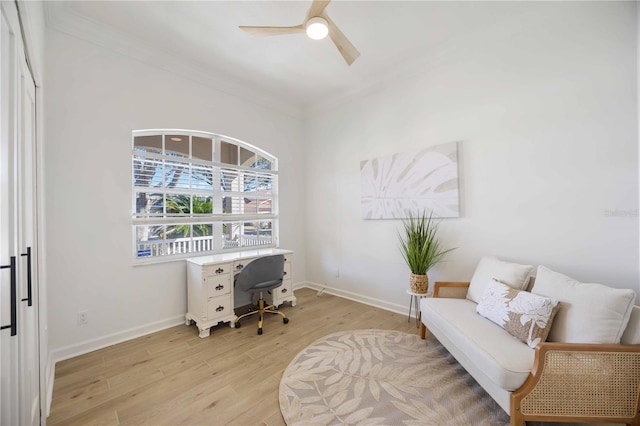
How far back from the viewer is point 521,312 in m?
1.71

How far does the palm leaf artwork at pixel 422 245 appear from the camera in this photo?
2770mm

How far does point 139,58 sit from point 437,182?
11.4ft

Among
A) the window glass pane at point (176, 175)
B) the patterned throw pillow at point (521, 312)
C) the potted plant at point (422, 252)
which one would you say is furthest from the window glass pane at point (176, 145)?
the patterned throw pillow at point (521, 312)

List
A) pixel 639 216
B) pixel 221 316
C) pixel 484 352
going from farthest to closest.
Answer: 1. pixel 221 316
2. pixel 639 216
3. pixel 484 352

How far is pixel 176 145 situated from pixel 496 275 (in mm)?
3602

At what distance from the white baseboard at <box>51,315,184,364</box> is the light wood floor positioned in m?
0.08

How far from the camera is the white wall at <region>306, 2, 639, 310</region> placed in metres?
2.00

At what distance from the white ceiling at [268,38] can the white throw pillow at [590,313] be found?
2.42 meters

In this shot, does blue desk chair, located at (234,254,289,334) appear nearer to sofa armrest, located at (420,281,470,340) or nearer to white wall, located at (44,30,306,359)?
white wall, located at (44,30,306,359)

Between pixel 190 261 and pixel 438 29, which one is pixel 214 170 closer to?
pixel 190 261

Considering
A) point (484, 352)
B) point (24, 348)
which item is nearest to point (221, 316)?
point (24, 348)

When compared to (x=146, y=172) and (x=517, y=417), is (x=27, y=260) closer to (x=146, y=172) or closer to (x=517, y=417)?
(x=146, y=172)

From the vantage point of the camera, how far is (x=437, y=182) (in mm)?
2914

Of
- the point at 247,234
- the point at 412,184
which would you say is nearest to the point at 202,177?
the point at 247,234
